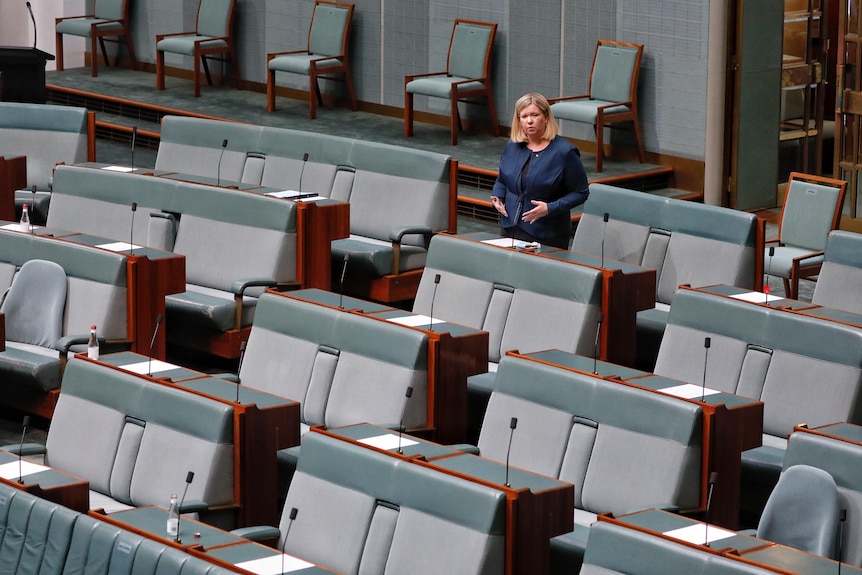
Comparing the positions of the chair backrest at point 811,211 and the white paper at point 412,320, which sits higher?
the chair backrest at point 811,211

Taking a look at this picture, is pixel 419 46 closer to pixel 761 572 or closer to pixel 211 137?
pixel 211 137

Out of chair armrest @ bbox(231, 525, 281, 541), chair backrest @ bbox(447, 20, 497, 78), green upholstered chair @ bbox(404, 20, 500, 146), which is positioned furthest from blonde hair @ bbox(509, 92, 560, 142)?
chair backrest @ bbox(447, 20, 497, 78)

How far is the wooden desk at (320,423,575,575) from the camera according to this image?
2680mm

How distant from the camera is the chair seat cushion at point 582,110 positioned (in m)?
5.82

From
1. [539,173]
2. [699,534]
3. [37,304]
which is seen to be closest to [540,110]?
[539,173]

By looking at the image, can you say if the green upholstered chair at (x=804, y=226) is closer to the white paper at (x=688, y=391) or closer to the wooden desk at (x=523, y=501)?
the white paper at (x=688, y=391)

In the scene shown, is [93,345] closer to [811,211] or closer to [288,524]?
[288,524]

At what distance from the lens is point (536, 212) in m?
4.04

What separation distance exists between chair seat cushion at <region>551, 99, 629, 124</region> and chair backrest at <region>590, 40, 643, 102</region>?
5 centimetres

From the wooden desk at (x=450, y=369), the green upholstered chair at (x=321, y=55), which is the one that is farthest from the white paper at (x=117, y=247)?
the green upholstered chair at (x=321, y=55)

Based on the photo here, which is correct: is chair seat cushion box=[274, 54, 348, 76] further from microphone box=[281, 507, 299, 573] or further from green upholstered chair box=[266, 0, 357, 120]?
microphone box=[281, 507, 299, 573]

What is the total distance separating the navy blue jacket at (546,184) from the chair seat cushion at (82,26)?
4.42 metres

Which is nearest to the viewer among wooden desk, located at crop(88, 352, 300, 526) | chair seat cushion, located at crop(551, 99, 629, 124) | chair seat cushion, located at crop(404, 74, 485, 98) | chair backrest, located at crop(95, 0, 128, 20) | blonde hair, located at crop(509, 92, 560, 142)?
wooden desk, located at crop(88, 352, 300, 526)

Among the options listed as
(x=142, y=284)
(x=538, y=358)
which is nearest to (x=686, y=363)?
(x=538, y=358)
